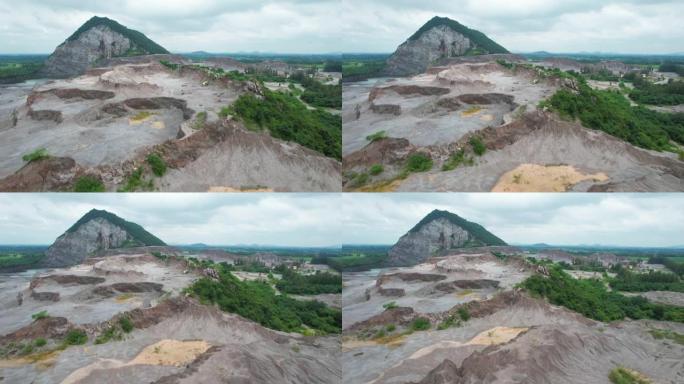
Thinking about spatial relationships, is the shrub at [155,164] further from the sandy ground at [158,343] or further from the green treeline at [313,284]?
the green treeline at [313,284]

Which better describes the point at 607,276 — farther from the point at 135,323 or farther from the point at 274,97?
the point at 135,323

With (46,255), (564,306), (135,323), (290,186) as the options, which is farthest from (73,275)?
(564,306)

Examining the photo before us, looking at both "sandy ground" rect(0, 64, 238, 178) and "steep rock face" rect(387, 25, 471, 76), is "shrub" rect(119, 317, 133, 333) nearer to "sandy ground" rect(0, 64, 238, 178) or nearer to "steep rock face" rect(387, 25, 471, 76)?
"sandy ground" rect(0, 64, 238, 178)

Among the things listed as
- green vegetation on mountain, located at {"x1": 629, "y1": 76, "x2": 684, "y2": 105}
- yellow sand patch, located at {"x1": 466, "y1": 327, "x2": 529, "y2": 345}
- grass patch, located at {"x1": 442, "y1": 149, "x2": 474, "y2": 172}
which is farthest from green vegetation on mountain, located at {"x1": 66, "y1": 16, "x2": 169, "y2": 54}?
green vegetation on mountain, located at {"x1": 629, "y1": 76, "x2": 684, "y2": 105}

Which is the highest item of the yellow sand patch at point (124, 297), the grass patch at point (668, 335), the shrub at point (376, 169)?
the shrub at point (376, 169)

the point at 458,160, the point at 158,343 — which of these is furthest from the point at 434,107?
the point at 158,343

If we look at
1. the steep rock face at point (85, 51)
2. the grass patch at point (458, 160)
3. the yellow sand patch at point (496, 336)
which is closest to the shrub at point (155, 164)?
the steep rock face at point (85, 51)
